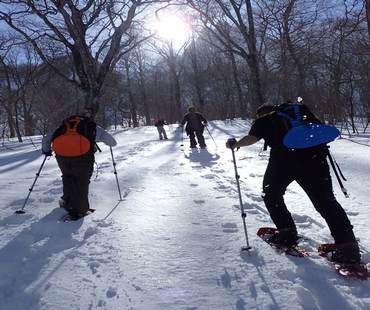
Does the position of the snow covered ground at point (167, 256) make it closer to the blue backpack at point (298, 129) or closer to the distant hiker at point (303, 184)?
the distant hiker at point (303, 184)

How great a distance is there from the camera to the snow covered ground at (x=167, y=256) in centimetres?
248

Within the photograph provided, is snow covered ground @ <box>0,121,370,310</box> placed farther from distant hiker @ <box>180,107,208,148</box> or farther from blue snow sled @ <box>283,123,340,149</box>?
distant hiker @ <box>180,107,208,148</box>

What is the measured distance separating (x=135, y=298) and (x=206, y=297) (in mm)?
550

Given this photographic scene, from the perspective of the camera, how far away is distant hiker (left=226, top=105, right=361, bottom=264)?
2.85 meters

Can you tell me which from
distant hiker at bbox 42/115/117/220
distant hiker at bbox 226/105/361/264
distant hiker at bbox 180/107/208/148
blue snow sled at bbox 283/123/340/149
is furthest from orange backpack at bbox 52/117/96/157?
distant hiker at bbox 180/107/208/148

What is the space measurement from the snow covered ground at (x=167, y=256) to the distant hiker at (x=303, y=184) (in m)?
0.23

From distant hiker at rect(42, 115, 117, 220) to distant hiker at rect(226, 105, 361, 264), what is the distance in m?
2.26

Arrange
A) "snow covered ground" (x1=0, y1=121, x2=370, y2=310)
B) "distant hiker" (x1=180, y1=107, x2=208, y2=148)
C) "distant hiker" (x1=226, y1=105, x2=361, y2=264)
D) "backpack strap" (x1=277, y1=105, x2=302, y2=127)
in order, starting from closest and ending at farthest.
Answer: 1. "snow covered ground" (x1=0, y1=121, x2=370, y2=310)
2. "distant hiker" (x1=226, y1=105, x2=361, y2=264)
3. "backpack strap" (x1=277, y1=105, x2=302, y2=127)
4. "distant hiker" (x1=180, y1=107, x2=208, y2=148)

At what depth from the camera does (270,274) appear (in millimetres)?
2791

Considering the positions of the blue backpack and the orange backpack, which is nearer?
the blue backpack

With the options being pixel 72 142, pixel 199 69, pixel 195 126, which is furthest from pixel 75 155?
pixel 199 69

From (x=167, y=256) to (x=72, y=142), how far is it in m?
2.23

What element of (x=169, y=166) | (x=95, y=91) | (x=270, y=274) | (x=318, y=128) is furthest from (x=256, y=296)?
(x=95, y=91)

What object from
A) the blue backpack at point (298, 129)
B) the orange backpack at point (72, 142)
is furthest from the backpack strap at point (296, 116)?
the orange backpack at point (72, 142)
